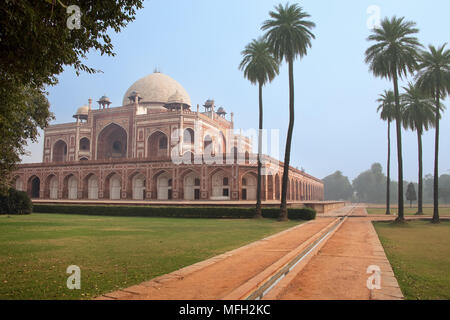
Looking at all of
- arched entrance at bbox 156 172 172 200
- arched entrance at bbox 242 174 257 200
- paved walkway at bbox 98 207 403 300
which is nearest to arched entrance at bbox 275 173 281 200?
arched entrance at bbox 242 174 257 200

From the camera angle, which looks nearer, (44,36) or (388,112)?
(44,36)

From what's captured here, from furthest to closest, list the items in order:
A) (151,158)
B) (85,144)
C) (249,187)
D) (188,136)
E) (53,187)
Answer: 1. (85,144)
2. (188,136)
3. (53,187)
4. (151,158)
5. (249,187)

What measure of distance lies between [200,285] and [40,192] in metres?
49.0

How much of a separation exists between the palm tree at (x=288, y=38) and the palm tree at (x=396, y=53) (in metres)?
4.27

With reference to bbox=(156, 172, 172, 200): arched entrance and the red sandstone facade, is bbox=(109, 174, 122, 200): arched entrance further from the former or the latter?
bbox=(156, 172, 172, 200): arched entrance

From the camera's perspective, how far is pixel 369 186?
106 metres

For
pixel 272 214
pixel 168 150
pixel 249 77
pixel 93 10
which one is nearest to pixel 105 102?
pixel 168 150

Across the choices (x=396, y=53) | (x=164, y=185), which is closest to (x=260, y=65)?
(x=396, y=53)

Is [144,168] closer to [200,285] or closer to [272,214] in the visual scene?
[272,214]

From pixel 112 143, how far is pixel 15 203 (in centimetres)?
3199

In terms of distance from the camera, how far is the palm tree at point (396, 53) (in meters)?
20.1

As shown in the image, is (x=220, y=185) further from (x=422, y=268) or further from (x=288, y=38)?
(x=422, y=268)

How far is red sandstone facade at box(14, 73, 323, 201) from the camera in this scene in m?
38.3

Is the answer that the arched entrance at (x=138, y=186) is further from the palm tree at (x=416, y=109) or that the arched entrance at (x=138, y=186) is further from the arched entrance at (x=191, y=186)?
the palm tree at (x=416, y=109)
